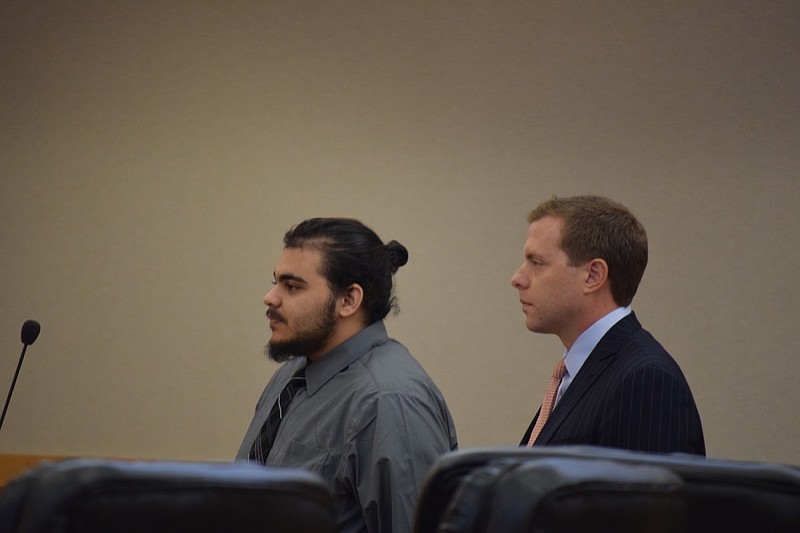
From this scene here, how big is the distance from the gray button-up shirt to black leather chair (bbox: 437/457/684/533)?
150 centimetres

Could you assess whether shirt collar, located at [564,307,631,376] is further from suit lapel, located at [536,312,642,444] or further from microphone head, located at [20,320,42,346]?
microphone head, located at [20,320,42,346]

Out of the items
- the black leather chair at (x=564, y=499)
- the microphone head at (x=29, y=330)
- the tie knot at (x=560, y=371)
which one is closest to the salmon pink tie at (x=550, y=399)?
the tie knot at (x=560, y=371)

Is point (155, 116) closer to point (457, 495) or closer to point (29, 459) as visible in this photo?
point (29, 459)

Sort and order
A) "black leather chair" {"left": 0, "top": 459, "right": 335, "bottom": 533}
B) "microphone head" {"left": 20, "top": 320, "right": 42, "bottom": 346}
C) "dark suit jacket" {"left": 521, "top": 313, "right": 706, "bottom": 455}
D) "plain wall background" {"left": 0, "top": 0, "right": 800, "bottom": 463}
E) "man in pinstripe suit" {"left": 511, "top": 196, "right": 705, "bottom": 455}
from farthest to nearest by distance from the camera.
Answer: "plain wall background" {"left": 0, "top": 0, "right": 800, "bottom": 463}
"microphone head" {"left": 20, "top": 320, "right": 42, "bottom": 346}
"man in pinstripe suit" {"left": 511, "top": 196, "right": 705, "bottom": 455}
"dark suit jacket" {"left": 521, "top": 313, "right": 706, "bottom": 455}
"black leather chair" {"left": 0, "top": 459, "right": 335, "bottom": 533}

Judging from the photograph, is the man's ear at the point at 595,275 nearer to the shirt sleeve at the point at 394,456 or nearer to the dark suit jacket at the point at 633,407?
the dark suit jacket at the point at 633,407

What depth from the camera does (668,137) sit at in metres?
4.70

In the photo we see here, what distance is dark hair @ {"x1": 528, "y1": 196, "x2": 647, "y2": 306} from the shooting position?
2.39m

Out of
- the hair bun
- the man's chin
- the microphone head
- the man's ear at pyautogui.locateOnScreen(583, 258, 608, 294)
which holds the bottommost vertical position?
the microphone head

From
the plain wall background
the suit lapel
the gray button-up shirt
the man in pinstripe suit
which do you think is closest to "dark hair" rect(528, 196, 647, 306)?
the man in pinstripe suit

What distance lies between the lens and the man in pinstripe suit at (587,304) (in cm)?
218

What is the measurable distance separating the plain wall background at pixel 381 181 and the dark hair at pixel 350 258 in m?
1.84

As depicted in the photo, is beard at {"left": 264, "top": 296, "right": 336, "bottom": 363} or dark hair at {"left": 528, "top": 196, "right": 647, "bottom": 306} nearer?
dark hair at {"left": 528, "top": 196, "right": 647, "bottom": 306}

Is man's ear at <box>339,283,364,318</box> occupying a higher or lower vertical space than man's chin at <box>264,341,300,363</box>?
higher

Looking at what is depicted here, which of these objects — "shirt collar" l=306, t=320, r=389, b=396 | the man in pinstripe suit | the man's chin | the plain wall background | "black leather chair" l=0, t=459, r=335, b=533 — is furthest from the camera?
the plain wall background
